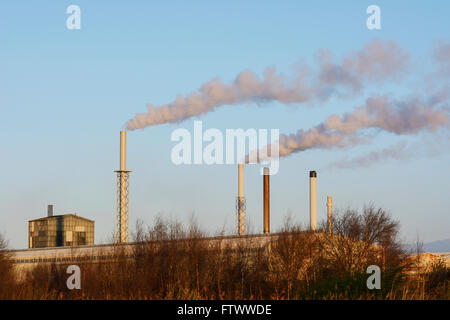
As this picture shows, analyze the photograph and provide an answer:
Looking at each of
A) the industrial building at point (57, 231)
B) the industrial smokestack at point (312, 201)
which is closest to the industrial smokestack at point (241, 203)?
the industrial smokestack at point (312, 201)

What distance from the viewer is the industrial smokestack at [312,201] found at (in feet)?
144

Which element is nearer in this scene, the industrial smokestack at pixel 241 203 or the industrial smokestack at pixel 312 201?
the industrial smokestack at pixel 312 201

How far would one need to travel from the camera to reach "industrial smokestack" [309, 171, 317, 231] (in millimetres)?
43931

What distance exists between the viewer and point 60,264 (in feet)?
136

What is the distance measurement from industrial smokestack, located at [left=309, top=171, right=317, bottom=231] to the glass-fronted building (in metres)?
25.4

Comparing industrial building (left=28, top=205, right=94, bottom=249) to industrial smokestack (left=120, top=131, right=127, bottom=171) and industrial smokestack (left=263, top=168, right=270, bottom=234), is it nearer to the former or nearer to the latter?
industrial smokestack (left=120, top=131, right=127, bottom=171)

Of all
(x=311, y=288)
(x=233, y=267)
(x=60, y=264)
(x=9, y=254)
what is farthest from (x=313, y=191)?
(x=311, y=288)

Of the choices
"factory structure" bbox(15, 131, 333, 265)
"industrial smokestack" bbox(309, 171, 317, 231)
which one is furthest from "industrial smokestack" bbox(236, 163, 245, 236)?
"industrial smokestack" bbox(309, 171, 317, 231)

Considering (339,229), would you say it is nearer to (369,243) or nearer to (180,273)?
(369,243)

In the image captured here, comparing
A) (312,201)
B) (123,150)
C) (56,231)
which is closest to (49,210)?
(56,231)

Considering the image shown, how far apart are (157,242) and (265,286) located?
780 cm

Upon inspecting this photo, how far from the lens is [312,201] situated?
1773 inches

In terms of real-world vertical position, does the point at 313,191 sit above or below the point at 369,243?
above

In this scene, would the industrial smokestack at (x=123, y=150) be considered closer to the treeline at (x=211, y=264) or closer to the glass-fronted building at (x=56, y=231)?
the treeline at (x=211, y=264)
